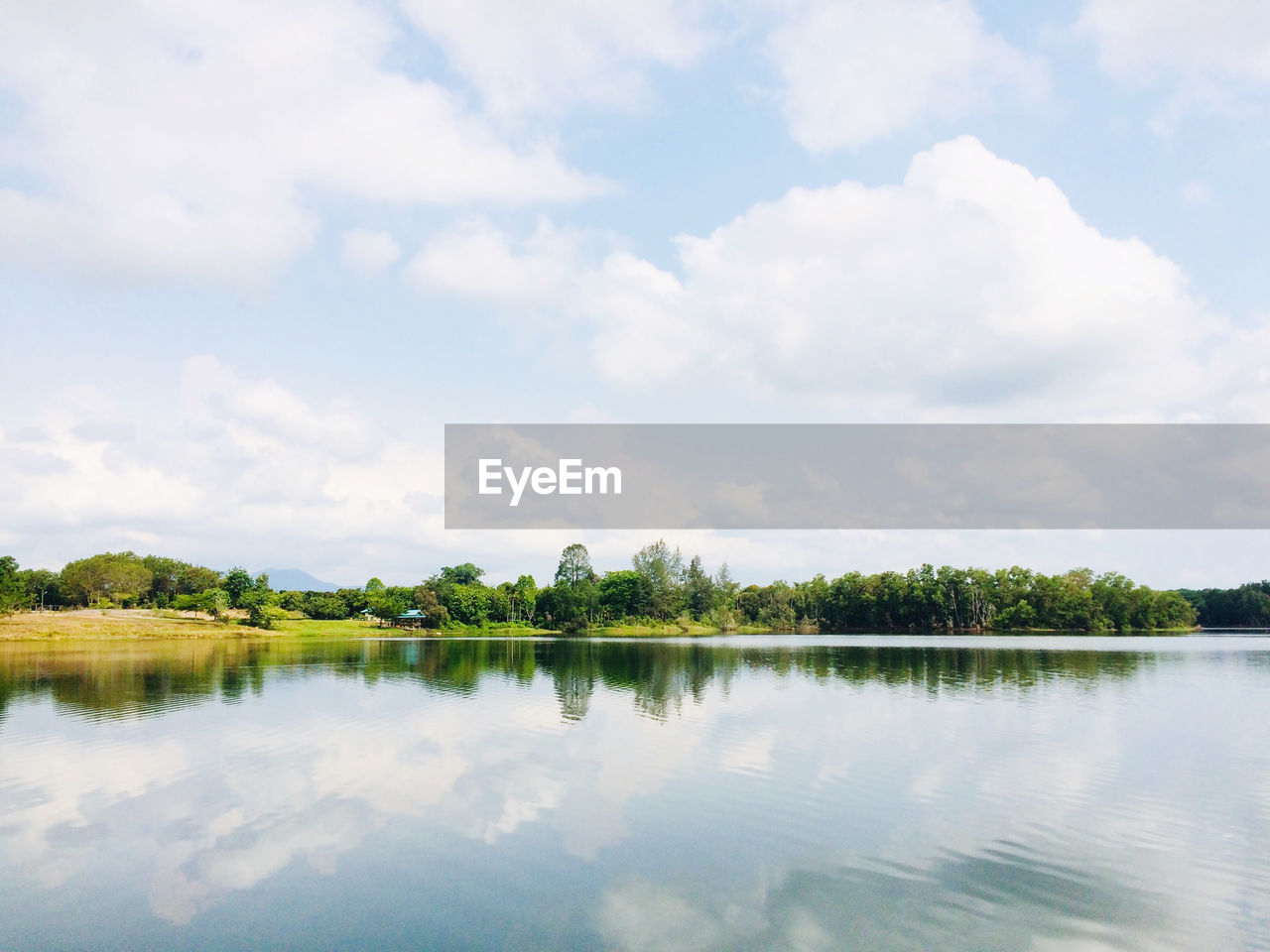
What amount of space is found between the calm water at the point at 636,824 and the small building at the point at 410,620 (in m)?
116

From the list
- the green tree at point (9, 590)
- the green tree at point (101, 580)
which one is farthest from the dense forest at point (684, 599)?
the green tree at point (9, 590)

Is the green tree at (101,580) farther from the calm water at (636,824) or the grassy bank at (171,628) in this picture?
the calm water at (636,824)

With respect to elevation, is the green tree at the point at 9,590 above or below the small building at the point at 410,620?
above

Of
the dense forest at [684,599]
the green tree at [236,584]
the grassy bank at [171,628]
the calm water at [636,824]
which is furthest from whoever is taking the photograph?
the dense forest at [684,599]

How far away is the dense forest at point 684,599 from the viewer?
146m

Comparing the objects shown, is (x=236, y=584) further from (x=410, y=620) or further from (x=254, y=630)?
(x=410, y=620)

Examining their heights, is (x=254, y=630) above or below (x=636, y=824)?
below

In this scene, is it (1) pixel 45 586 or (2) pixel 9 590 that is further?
(1) pixel 45 586

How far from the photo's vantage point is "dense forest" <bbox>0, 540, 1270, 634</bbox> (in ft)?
478

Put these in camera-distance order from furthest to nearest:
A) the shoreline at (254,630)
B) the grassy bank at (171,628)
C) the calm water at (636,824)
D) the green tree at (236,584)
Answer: the green tree at (236,584)
the shoreline at (254,630)
the grassy bank at (171,628)
the calm water at (636,824)

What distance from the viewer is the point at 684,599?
520ft

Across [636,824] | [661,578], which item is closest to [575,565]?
[661,578]

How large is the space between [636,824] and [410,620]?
144 m

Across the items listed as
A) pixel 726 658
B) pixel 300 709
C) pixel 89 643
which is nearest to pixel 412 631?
pixel 89 643
